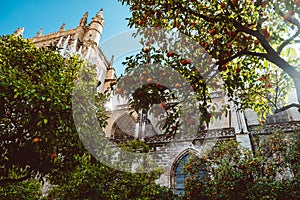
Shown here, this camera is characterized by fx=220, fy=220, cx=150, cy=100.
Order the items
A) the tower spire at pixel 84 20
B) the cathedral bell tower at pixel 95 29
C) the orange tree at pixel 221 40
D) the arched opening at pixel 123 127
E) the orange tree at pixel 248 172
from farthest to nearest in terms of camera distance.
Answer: the tower spire at pixel 84 20, the cathedral bell tower at pixel 95 29, the arched opening at pixel 123 127, the orange tree at pixel 248 172, the orange tree at pixel 221 40

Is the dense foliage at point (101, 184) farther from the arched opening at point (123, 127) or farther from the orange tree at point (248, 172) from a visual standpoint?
the arched opening at point (123, 127)

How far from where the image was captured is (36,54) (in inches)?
246

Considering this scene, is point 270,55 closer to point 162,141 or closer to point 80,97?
point 80,97

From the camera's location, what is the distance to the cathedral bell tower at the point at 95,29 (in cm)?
3167

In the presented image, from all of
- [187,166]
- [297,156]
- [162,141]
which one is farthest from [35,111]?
[162,141]

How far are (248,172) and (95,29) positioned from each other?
30099mm

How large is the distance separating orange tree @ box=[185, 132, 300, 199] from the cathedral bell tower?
2557 centimetres

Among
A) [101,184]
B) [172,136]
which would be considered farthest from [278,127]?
[101,184]

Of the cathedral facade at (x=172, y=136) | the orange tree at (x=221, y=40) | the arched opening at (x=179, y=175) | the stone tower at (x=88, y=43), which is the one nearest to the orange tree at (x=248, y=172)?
the cathedral facade at (x=172, y=136)

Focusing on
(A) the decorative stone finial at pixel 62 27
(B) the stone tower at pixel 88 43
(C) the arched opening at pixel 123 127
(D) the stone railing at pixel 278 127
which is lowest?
(D) the stone railing at pixel 278 127

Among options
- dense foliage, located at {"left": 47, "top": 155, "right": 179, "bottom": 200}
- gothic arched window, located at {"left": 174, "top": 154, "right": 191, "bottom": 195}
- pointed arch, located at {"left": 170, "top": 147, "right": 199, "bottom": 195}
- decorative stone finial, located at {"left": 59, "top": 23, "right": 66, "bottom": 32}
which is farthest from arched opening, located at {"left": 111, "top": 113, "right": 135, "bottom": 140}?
decorative stone finial, located at {"left": 59, "top": 23, "right": 66, "bottom": 32}

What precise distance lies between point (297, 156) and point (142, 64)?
375 inches

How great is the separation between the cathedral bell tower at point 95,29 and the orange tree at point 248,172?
25565 mm

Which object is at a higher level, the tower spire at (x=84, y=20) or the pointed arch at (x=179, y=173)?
the tower spire at (x=84, y=20)
